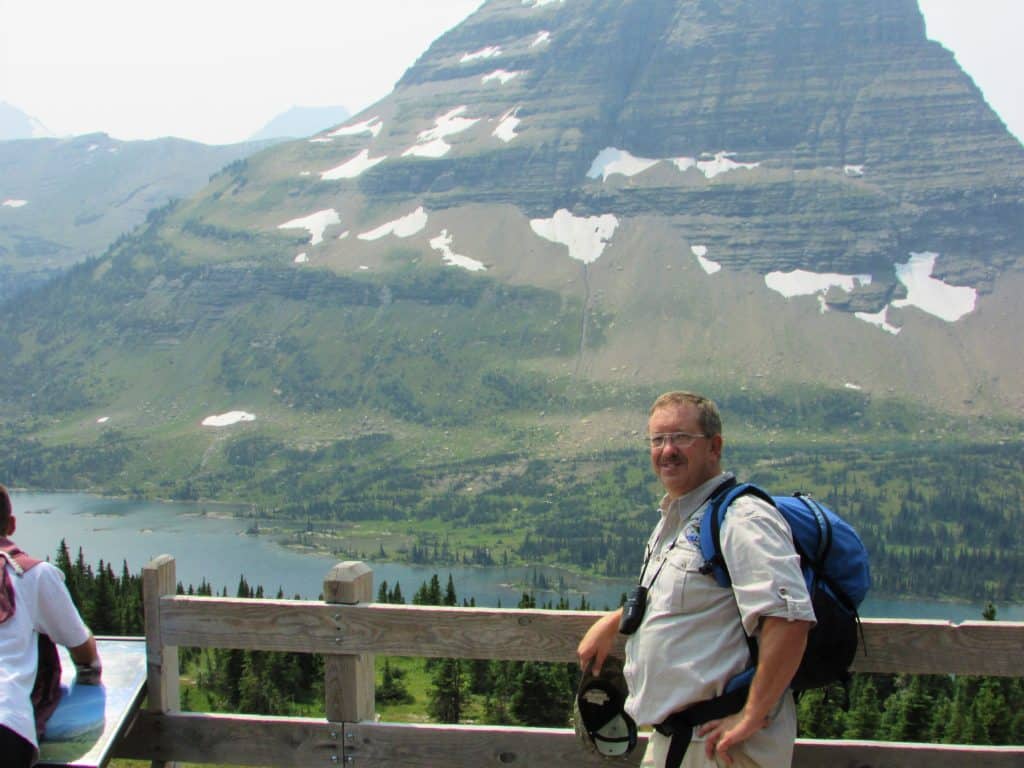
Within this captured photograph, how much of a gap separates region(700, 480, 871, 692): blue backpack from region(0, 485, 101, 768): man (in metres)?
4.74

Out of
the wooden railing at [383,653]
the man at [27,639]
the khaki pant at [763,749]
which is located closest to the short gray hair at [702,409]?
the khaki pant at [763,749]

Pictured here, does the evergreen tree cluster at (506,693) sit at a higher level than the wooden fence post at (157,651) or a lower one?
lower

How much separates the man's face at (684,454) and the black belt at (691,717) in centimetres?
132

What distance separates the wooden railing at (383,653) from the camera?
804cm

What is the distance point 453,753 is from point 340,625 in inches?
55.7

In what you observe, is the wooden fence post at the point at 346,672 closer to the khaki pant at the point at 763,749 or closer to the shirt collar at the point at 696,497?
the shirt collar at the point at 696,497

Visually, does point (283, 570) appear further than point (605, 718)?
Yes

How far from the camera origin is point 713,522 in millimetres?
6582

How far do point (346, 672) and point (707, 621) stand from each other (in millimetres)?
3613

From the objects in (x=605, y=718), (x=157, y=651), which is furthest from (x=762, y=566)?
(x=157, y=651)

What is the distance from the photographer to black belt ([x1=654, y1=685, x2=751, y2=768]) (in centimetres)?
654

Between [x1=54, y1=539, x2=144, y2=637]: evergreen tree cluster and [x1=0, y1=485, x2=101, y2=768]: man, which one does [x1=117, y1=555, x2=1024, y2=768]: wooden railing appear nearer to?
[x1=0, y1=485, x2=101, y2=768]: man

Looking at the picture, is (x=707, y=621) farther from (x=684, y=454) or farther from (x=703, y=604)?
(x=684, y=454)

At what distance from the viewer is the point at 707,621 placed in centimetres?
662
